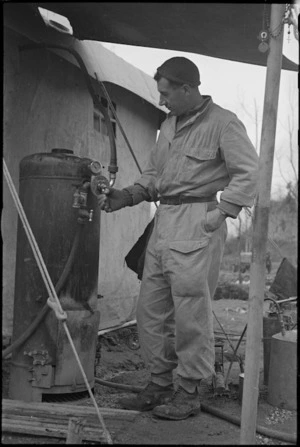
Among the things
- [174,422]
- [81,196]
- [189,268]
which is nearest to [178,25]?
[81,196]

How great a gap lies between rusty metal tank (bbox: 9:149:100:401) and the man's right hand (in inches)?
4.3

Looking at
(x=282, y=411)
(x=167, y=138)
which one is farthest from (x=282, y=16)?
(x=282, y=411)

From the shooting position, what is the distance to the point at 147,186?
4125mm

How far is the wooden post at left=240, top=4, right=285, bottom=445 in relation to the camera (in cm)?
287

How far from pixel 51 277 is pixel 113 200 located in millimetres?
623

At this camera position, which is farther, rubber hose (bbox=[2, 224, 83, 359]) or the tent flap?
the tent flap

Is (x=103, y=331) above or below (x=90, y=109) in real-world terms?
below

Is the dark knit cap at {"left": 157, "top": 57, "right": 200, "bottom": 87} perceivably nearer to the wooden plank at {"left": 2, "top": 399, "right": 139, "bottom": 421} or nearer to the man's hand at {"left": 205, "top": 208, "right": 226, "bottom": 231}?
the man's hand at {"left": 205, "top": 208, "right": 226, "bottom": 231}

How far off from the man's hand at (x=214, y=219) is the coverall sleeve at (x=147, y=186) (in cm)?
63

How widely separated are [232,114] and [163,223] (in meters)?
0.79

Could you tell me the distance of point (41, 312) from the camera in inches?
150

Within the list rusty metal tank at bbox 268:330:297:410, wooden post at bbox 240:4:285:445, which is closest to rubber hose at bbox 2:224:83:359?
wooden post at bbox 240:4:285:445

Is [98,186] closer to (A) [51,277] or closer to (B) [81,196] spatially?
(B) [81,196]

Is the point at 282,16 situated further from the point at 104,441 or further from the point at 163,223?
the point at 104,441
